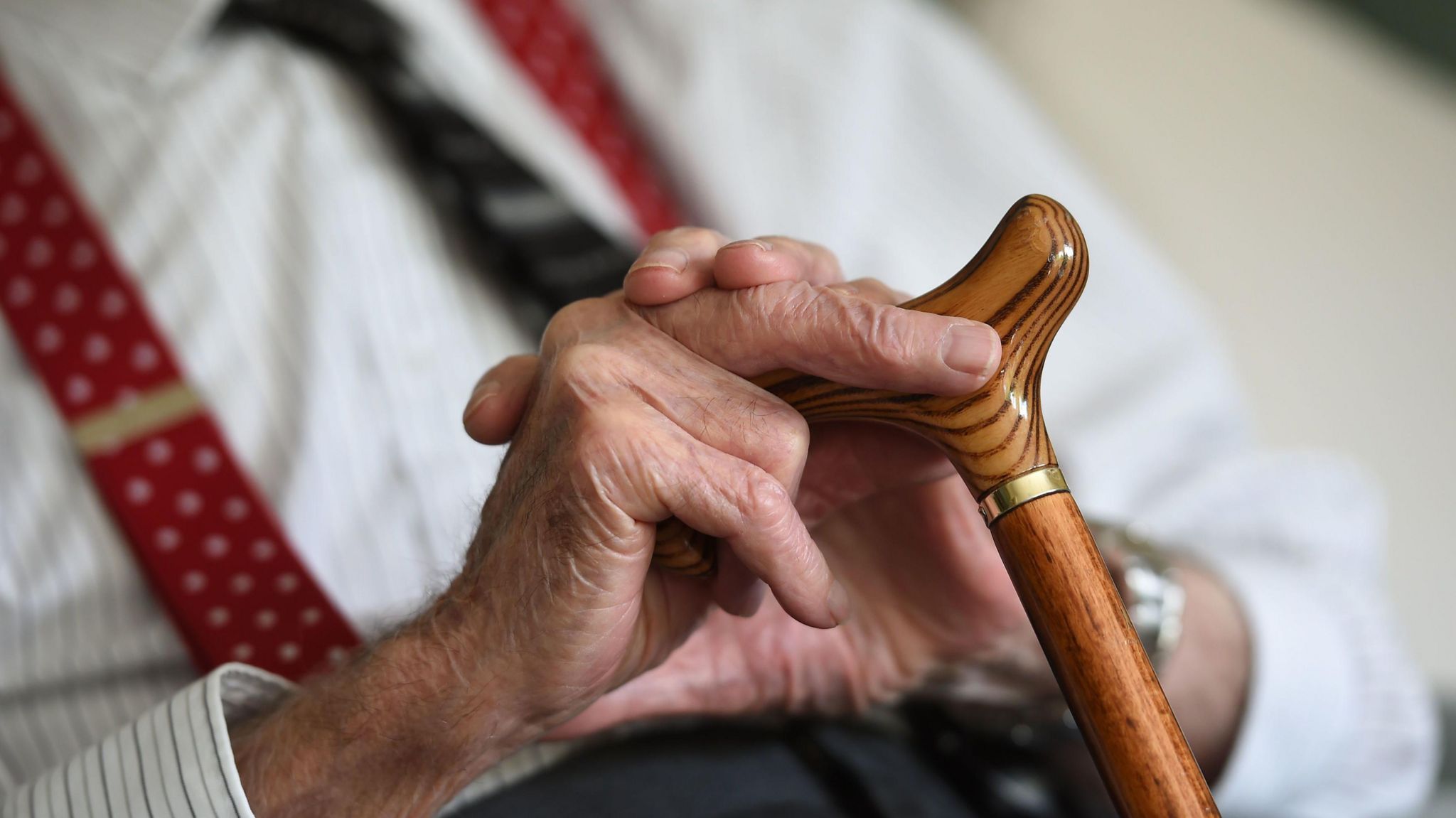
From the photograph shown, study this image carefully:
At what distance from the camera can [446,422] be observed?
23.9 inches

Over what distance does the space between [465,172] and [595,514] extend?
37 cm

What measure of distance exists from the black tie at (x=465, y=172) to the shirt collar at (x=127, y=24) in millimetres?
37

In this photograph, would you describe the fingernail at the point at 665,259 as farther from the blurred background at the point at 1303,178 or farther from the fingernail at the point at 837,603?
the blurred background at the point at 1303,178

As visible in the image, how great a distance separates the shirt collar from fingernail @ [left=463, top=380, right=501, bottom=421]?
41cm

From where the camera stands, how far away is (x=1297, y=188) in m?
1.25

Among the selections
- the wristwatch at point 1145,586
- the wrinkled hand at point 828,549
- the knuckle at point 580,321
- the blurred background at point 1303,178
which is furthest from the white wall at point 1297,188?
the knuckle at point 580,321

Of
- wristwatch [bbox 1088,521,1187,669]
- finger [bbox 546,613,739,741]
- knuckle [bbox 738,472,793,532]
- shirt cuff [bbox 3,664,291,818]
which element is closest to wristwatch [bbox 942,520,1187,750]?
wristwatch [bbox 1088,521,1187,669]

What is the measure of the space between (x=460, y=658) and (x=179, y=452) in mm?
288

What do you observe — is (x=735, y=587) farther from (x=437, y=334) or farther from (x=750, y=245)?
(x=437, y=334)

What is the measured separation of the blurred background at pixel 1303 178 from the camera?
1176 millimetres

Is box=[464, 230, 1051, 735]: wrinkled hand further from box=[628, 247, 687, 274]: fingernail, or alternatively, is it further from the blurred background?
the blurred background

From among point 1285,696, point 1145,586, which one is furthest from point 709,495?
point 1285,696

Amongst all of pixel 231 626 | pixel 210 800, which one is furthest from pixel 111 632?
pixel 210 800

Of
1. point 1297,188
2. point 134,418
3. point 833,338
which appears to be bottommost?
point 134,418
